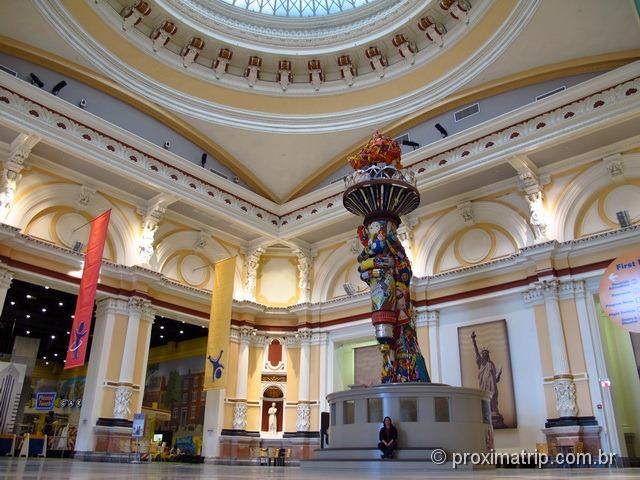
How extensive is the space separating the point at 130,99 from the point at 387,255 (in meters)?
11.6

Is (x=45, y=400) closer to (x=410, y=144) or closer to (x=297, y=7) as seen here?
(x=410, y=144)

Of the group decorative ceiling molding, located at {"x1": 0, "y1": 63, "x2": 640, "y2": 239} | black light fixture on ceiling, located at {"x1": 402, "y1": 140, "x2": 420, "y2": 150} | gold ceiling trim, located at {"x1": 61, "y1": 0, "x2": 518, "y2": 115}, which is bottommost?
decorative ceiling molding, located at {"x1": 0, "y1": 63, "x2": 640, "y2": 239}

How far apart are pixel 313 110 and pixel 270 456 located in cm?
1253

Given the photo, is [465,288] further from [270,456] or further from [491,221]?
[270,456]

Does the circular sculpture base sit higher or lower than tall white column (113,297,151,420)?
lower

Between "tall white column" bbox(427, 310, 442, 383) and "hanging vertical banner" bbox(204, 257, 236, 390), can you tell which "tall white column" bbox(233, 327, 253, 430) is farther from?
"tall white column" bbox(427, 310, 442, 383)

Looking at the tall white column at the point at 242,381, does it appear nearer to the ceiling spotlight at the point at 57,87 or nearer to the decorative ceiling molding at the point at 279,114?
the decorative ceiling molding at the point at 279,114

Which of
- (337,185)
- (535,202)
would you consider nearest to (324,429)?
(337,185)

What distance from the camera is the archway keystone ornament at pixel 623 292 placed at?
1076 centimetres

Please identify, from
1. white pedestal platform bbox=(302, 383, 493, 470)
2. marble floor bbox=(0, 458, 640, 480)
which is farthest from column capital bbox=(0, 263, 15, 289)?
white pedestal platform bbox=(302, 383, 493, 470)

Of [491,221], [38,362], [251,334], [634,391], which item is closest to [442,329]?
[491,221]

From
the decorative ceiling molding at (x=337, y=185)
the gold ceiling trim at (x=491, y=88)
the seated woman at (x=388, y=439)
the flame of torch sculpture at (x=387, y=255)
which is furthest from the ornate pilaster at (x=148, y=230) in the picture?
the seated woman at (x=388, y=439)

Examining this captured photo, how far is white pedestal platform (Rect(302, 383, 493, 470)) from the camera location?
8.78m

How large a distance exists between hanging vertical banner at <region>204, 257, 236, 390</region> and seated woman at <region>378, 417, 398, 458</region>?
780 centimetres
